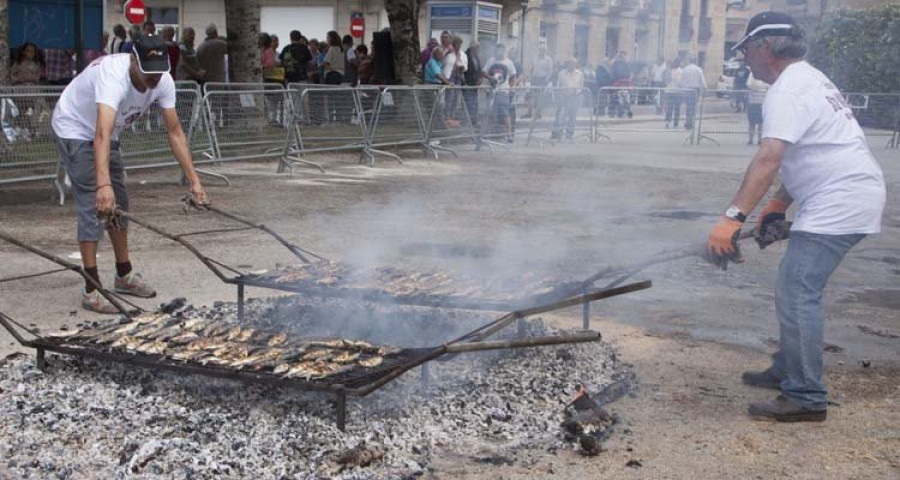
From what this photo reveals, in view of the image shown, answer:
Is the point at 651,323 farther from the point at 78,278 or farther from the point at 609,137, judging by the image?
the point at 609,137

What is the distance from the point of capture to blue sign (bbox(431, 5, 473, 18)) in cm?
2041

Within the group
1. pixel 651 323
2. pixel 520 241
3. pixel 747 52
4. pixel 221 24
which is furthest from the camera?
pixel 221 24

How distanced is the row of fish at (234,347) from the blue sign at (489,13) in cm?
1662

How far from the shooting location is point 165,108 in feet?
18.8

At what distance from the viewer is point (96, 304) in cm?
587

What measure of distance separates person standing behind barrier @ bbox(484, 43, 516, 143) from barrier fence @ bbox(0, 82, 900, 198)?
0.03 m

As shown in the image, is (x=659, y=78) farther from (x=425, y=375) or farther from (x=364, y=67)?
(x=425, y=375)

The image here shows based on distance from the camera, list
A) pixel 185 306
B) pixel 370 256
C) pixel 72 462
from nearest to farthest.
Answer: pixel 72 462 < pixel 185 306 < pixel 370 256

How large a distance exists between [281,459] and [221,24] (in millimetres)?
39145

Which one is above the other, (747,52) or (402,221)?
(747,52)

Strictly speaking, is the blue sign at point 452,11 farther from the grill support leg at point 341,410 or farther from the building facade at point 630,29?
the grill support leg at point 341,410

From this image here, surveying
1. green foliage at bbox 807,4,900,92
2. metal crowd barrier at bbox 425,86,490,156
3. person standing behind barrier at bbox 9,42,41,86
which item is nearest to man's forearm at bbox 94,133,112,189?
green foliage at bbox 807,4,900,92

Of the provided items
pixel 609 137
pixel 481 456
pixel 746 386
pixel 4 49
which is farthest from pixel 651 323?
pixel 609 137

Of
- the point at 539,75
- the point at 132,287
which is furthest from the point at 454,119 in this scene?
the point at 132,287
